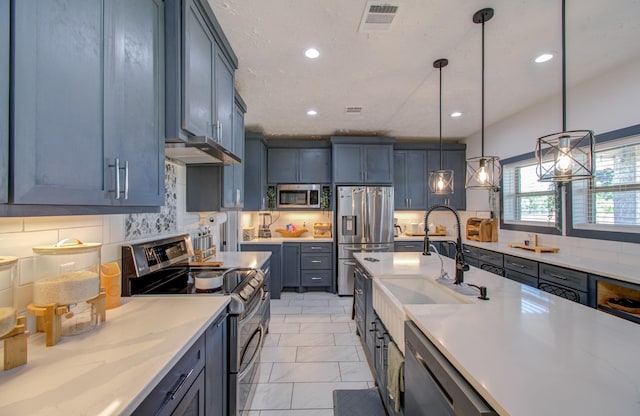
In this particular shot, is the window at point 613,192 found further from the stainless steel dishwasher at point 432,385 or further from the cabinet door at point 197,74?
the cabinet door at point 197,74

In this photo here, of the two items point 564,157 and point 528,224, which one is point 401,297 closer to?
point 564,157

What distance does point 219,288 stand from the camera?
1.69 m

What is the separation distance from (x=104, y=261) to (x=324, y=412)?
5.58ft

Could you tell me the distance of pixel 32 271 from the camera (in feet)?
3.56

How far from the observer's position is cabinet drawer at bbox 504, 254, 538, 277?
2707 mm

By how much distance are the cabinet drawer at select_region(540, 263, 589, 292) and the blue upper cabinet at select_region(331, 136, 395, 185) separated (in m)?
2.44

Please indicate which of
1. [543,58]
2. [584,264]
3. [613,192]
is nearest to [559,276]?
[584,264]

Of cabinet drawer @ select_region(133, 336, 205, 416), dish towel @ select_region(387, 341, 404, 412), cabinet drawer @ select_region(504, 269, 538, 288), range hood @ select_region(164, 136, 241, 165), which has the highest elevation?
range hood @ select_region(164, 136, 241, 165)

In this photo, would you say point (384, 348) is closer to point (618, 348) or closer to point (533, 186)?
point (618, 348)

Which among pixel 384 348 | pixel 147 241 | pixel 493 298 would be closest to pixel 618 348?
pixel 493 298

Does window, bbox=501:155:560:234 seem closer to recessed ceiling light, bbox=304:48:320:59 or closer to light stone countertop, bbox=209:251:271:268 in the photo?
recessed ceiling light, bbox=304:48:320:59

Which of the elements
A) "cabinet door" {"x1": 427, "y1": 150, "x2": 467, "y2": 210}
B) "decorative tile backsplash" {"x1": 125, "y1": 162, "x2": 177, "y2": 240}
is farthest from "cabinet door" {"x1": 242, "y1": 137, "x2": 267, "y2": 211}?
"cabinet door" {"x1": 427, "y1": 150, "x2": 467, "y2": 210}

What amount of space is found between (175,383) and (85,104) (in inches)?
40.8

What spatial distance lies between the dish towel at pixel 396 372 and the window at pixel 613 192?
253 cm
